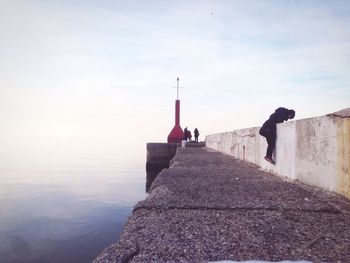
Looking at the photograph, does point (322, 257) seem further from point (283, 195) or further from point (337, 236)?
point (283, 195)

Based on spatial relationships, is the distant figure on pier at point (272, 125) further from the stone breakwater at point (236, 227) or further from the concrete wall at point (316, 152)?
the stone breakwater at point (236, 227)

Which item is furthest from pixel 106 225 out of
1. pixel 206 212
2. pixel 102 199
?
pixel 206 212

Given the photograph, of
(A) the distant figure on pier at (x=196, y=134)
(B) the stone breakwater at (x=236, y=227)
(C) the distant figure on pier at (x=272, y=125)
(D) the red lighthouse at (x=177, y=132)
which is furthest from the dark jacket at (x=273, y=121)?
(A) the distant figure on pier at (x=196, y=134)

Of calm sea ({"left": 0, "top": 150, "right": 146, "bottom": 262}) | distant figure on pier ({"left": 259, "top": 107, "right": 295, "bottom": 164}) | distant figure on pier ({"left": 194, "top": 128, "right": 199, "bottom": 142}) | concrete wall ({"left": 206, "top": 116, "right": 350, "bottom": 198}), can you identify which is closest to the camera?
concrete wall ({"left": 206, "top": 116, "right": 350, "bottom": 198})

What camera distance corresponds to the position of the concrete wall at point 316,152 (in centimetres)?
333

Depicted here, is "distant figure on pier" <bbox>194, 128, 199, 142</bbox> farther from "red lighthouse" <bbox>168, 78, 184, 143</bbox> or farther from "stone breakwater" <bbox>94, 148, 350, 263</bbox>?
"stone breakwater" <bbox>94, 148, 350, 263</bbox>

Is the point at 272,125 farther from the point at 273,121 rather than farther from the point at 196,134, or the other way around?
the point at 196,134

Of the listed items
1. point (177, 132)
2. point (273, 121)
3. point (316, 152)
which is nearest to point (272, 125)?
point (273, 121)

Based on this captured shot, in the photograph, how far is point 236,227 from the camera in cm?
239

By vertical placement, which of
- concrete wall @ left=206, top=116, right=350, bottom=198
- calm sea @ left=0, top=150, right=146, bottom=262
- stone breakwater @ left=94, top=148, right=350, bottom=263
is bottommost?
calm sea @ left=0, top=150, right=146, bottom=262

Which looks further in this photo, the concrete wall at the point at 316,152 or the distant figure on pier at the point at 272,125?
the distant figure on pier at the point at 272,125

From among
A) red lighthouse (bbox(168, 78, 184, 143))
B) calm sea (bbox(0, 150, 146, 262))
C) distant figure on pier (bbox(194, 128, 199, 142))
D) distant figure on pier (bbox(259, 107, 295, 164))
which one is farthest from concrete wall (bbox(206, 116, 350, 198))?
distant figure on pier (bbox(194, 128, 199, 142))

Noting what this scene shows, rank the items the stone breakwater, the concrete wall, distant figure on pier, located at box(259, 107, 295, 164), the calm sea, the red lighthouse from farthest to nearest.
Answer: the red lighthouse
the calm sea
distant figure on pier, located at box(259, 107, 295, 164)
the concrete wall
the stone breakwater

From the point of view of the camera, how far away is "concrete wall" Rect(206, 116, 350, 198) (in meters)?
3.33
